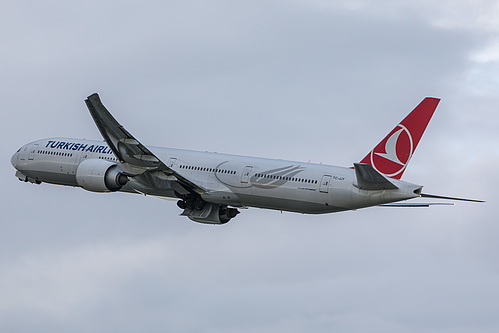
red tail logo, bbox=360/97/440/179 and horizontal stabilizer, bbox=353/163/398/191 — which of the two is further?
red tail logo, bbox=360/97/440/179

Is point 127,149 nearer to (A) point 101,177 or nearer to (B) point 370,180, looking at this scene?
(A) point 101,177

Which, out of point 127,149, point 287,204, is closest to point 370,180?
point 287,204

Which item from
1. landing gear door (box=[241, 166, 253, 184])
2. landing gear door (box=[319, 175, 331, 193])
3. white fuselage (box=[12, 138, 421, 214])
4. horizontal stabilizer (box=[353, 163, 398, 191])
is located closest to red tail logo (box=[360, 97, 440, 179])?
white fuselage (box=[12, 138, 421, 214])

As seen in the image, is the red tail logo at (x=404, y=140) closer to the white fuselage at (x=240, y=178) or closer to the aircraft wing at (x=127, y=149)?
the white fuselage at (x=240, y=178)

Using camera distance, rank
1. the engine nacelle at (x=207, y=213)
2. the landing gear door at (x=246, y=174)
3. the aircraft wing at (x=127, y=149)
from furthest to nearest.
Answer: the engine nacelle at (x=207, y=213)
the landing gear door at (x=246, y=174)
the aircraft wing at (x=127, y=149)

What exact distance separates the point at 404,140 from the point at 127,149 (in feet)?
47.3

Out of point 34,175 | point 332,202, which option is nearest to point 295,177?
point 332,202

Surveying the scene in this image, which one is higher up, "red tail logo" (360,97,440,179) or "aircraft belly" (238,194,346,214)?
"red tail logo" (360,97,440,179)

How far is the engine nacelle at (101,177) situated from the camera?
5844cm

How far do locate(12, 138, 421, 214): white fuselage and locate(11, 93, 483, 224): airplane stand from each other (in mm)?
45

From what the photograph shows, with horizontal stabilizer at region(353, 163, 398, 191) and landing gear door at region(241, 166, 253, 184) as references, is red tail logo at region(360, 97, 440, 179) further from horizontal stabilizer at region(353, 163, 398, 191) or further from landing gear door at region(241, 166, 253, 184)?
landing gear door at region(241, 166, 253, 184)

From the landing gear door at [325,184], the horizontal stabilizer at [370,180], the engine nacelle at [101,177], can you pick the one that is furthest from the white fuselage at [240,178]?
the engine nacelle at [101,177]

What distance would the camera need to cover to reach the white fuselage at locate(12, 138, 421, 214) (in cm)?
5431

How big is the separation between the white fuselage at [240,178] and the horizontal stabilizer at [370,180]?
0.36 meters
